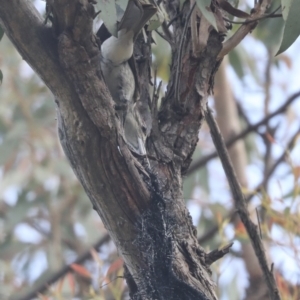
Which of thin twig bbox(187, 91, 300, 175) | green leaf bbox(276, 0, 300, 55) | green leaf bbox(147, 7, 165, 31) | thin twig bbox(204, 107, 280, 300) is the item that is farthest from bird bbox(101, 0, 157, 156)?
thin twig bbox(187, 91, 300, 175)

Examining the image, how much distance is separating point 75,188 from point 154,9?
206 centimetres

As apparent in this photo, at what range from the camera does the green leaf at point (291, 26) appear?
2.86 ft

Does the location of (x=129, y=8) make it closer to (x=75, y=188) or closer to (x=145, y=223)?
(x=145, y=223)

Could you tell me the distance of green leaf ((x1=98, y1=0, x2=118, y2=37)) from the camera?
2.68ft

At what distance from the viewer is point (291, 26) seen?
0.87 meters

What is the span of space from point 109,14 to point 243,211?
52cm

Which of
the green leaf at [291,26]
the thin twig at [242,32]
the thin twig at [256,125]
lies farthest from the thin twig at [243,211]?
the thin twig at [256,125]

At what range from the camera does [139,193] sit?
0.84m

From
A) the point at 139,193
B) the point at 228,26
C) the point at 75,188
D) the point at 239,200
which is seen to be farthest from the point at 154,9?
the point at 75,188

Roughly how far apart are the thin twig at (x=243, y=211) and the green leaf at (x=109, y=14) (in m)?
0.31

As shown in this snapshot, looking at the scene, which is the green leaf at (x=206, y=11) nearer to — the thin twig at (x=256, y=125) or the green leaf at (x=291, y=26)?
the green leaf at (x=291, y=26)

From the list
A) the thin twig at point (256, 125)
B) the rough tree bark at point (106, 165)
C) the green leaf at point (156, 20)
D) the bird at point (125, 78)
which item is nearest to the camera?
the rough tree bark at point (106, 165)

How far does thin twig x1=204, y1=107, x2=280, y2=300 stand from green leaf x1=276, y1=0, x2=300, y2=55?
24 cm

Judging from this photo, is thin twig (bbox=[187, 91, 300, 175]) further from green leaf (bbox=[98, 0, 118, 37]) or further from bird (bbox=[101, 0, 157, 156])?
green leaf (bbox=[98, 0, 118, 37])
